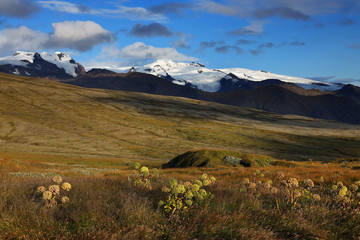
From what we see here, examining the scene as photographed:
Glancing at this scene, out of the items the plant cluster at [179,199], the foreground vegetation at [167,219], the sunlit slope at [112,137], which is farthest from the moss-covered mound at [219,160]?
the sunlit slope at [112,137]

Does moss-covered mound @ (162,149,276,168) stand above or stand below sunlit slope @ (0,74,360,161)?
above

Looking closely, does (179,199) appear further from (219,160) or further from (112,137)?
(112,137)

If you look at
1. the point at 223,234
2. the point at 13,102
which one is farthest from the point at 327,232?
the point at 13,102

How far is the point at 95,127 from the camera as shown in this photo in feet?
404

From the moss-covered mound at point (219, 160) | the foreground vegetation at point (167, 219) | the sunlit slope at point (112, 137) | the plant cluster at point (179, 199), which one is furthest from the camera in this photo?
the sunlit slope at point (112, 137)

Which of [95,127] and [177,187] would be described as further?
[95,127]

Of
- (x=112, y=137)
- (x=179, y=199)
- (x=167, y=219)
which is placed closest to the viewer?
(x=167, y=219)

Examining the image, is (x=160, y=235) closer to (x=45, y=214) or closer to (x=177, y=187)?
(x=177, y=187)

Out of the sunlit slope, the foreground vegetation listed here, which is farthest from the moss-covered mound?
the sunlit slope

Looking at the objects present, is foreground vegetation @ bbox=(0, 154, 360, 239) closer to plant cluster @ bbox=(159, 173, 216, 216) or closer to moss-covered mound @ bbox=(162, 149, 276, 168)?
plant cluster @ bbox=(159, 173, 216, 216)

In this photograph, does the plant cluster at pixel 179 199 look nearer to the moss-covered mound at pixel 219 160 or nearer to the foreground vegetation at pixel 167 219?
the foreground vegetation at pixel 167 219

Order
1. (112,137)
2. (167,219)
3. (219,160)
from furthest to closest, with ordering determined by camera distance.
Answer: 1. (112,137)
2. (219,160)
3. (167,219)

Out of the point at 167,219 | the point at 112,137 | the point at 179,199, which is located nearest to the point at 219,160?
the point at 179,199

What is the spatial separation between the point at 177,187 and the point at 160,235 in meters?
1.07
